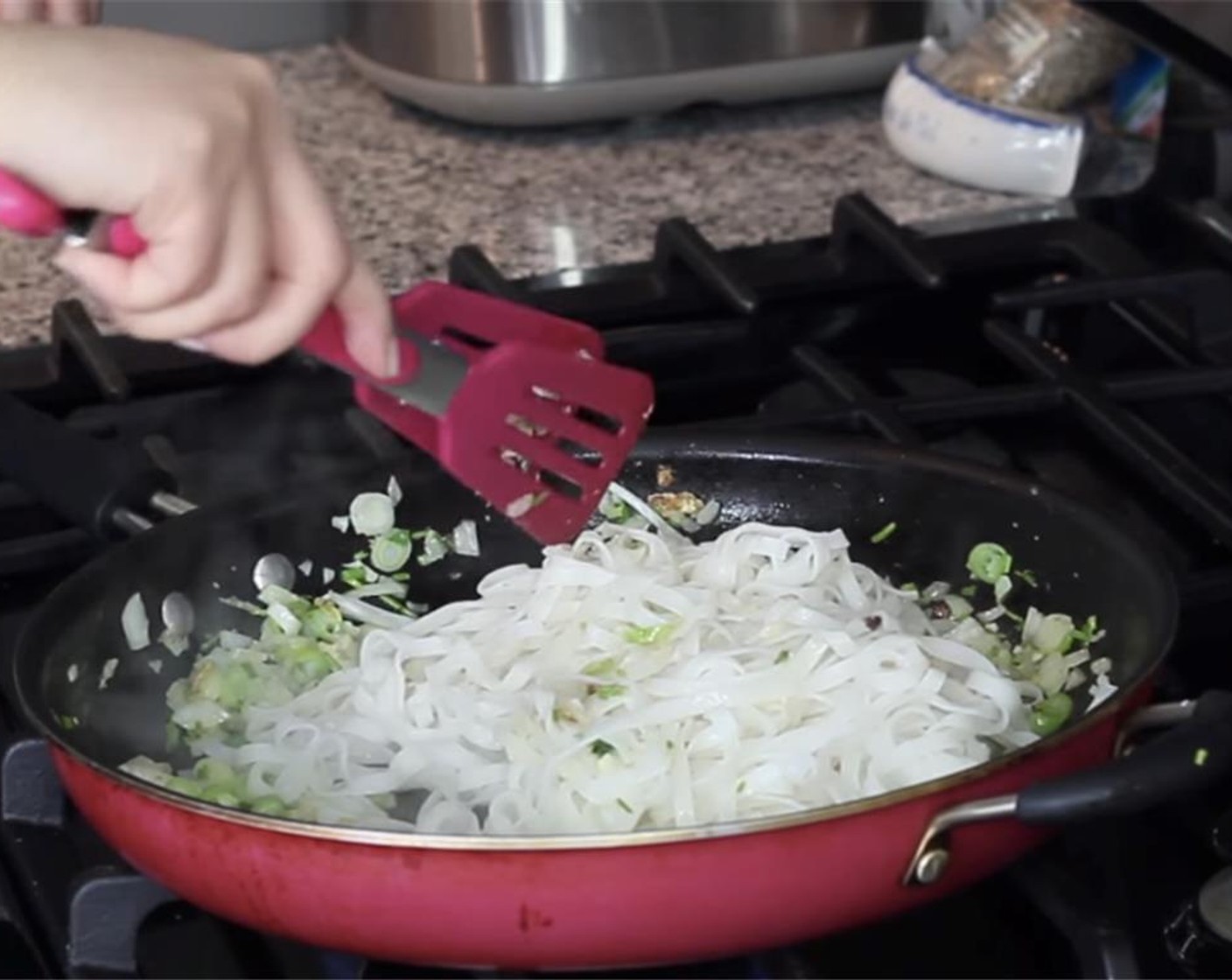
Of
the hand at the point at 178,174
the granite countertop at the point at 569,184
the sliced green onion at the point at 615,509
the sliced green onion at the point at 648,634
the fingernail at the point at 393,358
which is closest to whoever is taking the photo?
the hand at the point at 178,174

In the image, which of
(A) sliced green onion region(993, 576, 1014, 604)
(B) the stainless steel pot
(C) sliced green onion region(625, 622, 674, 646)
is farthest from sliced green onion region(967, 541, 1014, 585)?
(B) the stainless steel pot

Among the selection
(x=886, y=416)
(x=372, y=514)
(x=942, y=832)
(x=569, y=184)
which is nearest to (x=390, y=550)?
(x=372, y=514)

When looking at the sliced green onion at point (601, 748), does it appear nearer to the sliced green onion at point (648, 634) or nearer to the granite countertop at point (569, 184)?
the sliced green onion at point (648, 634)

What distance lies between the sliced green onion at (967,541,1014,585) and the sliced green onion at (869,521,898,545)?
42mm

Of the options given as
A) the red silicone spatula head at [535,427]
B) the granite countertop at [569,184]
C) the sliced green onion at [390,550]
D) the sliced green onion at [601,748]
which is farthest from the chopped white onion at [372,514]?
the granite countertop at [569,184]

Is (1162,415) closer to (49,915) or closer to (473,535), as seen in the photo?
(473,535)

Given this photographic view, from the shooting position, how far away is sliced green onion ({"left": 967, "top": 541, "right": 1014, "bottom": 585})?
960 mm

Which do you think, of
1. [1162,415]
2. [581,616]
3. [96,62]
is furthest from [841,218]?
[96,62]

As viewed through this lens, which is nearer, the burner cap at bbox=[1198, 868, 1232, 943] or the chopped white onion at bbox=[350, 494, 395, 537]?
the burner cap at bbox=[1198, 868, 1232, 943]

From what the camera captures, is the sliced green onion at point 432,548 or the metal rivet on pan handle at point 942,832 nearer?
the metal rivet on pan handle at point 942,832

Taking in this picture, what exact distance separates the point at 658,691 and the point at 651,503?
0.18 metres

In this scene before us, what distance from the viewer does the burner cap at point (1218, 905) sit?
2.60ft

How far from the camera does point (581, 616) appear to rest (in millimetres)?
930

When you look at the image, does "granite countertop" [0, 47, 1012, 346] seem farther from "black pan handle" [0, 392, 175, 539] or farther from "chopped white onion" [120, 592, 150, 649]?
"chopped white onion" [120, 592, 150, 649]
